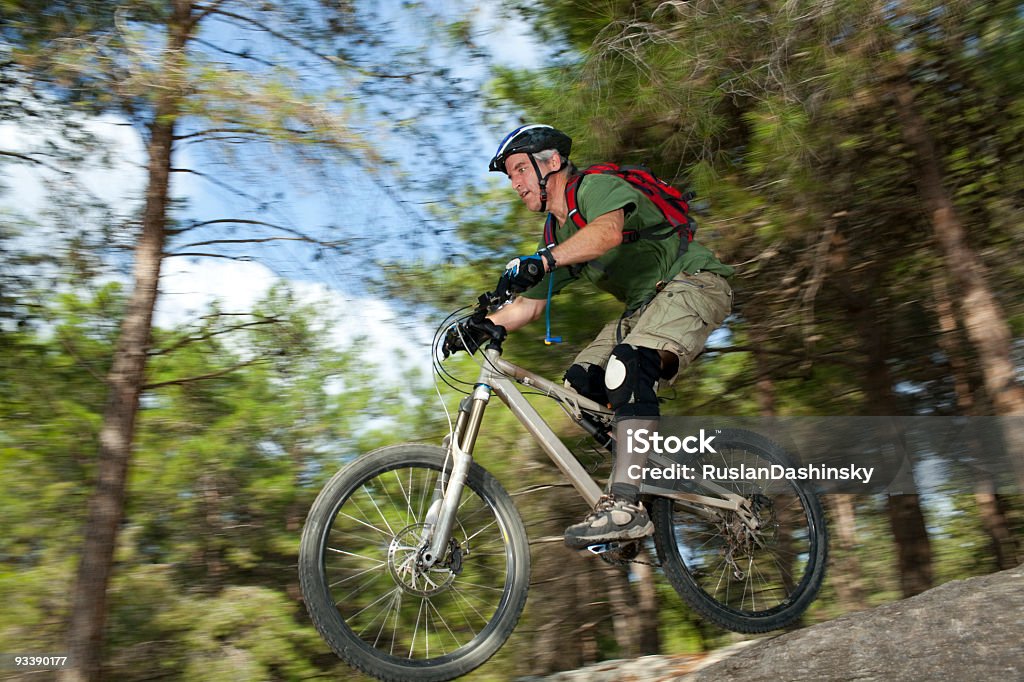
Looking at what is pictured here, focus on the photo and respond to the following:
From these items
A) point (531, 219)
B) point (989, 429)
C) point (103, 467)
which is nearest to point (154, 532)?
point (103, 467)

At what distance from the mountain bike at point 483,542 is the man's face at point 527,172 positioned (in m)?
0.51

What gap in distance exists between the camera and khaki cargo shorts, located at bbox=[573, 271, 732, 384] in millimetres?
2775

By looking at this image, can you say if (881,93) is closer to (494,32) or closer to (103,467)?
(494,32)

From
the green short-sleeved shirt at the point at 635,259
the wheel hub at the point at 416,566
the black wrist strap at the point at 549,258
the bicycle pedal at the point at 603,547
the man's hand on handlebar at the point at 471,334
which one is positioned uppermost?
the green short-sleeved shirt at the point at 635,259

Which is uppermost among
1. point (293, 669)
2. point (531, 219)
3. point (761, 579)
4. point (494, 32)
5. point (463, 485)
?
point (494, 32)

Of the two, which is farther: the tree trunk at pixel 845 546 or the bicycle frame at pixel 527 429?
the tree trunk at pixel 845 546

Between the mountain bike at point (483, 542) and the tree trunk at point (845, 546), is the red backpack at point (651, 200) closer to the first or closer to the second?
the mountain bike at point (483, 542)

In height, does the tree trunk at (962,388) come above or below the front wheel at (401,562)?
above

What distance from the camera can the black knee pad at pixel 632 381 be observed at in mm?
2725

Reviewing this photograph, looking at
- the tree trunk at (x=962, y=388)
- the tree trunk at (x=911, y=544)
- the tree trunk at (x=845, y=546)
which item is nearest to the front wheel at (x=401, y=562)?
the tree trunk at (x=911, y=544)

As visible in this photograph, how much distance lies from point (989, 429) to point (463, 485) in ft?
11.2

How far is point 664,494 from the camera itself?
2.88 metres

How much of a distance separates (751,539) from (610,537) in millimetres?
813

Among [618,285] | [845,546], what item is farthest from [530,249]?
[845,546]
